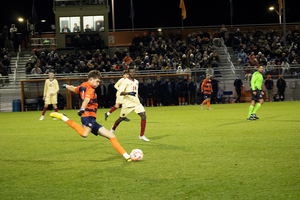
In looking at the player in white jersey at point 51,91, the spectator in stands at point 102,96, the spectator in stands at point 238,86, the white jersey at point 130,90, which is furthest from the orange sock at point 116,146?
the spectator in stands at point 238,86

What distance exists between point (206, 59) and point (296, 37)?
1069cm

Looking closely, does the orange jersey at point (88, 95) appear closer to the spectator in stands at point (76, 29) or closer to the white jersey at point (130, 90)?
the white jersey at point (130, 90)

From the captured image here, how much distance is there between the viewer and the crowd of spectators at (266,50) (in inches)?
1059

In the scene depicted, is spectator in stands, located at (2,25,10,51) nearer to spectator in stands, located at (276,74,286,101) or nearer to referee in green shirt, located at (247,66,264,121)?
spectator in stands, located at (276,74,286,101)

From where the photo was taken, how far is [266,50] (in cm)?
2973

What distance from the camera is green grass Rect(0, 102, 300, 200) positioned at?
4457 mm

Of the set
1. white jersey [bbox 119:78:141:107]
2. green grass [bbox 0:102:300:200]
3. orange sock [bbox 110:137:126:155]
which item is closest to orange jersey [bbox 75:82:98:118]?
orange sock [bbox 110:137:126:155]

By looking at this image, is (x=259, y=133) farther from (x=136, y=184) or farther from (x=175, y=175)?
(x=136, y=184)

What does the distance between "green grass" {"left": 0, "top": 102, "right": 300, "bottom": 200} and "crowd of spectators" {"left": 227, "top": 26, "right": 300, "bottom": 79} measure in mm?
18685

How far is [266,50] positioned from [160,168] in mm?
26542

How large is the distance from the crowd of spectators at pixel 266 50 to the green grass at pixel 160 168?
18.7 m

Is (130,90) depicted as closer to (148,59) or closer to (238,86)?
(238,86)

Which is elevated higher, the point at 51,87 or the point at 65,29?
the point at 65,29

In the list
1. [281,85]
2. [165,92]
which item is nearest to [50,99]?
[165,92]
